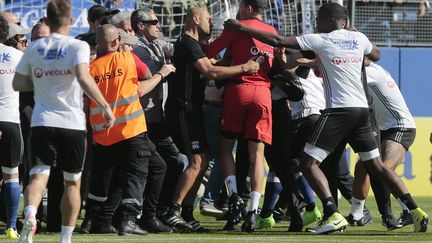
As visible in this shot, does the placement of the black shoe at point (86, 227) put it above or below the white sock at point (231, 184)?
below

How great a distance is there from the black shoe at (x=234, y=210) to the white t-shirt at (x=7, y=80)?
2290 millimetres

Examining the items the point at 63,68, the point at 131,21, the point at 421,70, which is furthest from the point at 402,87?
the point at 63,68

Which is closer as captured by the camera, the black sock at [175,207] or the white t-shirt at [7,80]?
the white t-shirt at [7,80]

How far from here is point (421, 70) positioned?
18.7 metres

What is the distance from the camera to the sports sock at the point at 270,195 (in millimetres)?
11461

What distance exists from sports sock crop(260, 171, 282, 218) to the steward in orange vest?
147 centimetres

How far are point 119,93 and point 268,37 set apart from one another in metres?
1.47

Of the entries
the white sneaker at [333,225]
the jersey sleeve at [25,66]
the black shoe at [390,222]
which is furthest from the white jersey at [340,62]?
the jersey sleeve at [25,66]

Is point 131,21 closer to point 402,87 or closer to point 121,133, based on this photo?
point 121,133

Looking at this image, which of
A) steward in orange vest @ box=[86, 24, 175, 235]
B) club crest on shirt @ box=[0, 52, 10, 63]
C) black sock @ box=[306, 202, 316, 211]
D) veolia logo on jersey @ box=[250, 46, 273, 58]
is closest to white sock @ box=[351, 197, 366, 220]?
black sock @ box=[306, 202, 316, 211]

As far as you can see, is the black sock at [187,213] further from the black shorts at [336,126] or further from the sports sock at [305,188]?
the black shorts at [336,126]

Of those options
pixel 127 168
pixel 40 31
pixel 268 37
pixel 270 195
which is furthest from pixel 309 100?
pixel 40 31

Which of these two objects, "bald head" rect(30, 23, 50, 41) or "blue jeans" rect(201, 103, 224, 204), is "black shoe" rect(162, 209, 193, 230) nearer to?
"blue jeans" rect(201, 103, 224, 204)

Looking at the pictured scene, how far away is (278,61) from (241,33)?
81 cm
